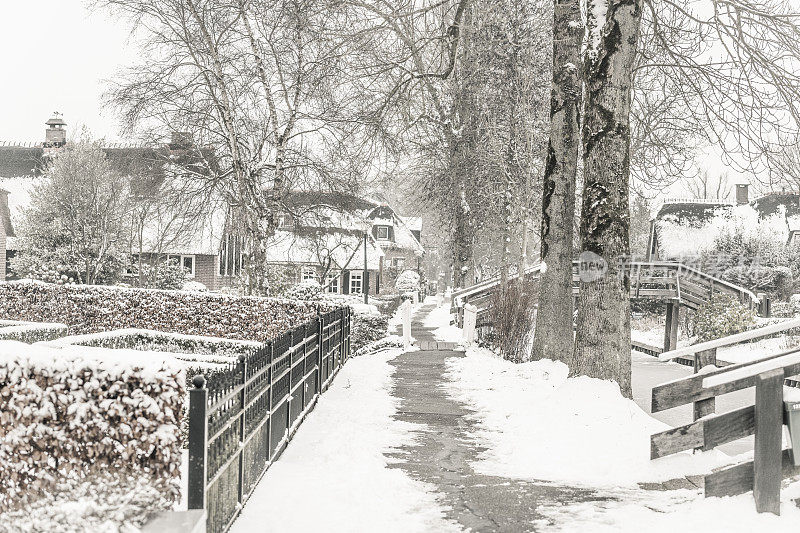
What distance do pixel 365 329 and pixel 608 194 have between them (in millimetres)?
13894

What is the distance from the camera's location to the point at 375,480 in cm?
743

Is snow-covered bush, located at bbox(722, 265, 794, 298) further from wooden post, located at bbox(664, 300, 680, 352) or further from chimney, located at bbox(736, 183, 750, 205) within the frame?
chimney, located at bbox(736, 183, 750, 205)

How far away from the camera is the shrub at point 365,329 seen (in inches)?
916

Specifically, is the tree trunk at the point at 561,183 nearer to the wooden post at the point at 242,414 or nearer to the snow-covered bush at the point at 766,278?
the wooden post at the point at 242,414

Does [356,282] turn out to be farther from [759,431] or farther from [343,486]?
[759,431]

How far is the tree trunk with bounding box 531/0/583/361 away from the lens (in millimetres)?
15406

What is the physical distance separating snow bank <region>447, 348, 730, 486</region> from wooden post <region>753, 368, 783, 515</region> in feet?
4.88

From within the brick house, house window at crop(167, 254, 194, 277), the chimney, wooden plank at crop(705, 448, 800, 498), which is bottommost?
wooden plank at crop(705, 448, 800, 498)

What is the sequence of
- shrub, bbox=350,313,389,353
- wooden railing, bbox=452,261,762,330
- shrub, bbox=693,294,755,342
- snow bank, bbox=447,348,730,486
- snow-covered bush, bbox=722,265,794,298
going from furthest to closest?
snow-covered bush, bbox=722,265,794,298 < wooden railing, bbox=452,261,762,330 < shrub, bbox=693,294,755,342 < shrub, bbox=350,313,389,353 < snow bank, bbox=447,348,730,486

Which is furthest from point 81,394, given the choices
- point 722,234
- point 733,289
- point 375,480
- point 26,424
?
point 722,234

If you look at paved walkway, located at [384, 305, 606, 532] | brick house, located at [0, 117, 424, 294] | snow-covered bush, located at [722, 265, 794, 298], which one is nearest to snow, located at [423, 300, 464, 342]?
brick house, located at [0, 117, 424, 294]

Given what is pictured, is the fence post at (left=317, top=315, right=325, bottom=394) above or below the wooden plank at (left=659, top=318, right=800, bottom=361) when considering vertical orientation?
below

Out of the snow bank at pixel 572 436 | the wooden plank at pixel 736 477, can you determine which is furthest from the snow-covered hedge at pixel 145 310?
the wooden plank at pixel 736 477

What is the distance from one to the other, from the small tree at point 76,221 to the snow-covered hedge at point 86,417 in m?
32.3
